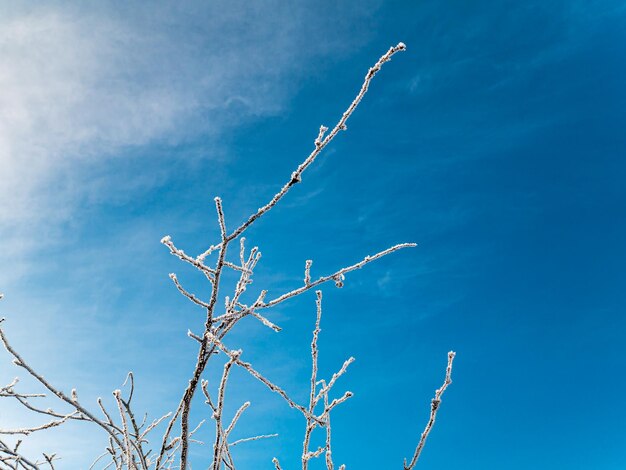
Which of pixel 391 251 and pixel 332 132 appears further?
pixel 391 251

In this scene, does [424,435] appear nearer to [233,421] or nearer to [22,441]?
[233,421]

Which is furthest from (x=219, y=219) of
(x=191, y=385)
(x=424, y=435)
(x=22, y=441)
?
(x=22, y=441)

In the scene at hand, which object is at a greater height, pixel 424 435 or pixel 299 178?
pixel 299 178

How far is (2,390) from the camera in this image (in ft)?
12.8

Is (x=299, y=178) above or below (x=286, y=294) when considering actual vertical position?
above

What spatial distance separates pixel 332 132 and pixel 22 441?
9.67 ft

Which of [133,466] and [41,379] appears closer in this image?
[41,379]

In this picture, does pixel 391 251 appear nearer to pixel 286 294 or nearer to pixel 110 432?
pixel 286 294

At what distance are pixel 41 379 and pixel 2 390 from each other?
1.52 m

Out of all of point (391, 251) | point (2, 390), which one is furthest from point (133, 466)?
point (391, 251)

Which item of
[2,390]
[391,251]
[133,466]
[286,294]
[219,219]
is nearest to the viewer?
[219,219]

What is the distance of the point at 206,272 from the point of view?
8.11 ft

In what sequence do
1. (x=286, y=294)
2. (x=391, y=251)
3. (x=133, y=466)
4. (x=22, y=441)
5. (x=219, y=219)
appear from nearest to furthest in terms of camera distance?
1. (x=219, y=219)
2. (x=286, y=294)
3. (x=391, y=251)
4. (x=133, y=466)
5. (x=22, y=441)

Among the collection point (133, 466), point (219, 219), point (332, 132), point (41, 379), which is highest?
point (332, 132)
